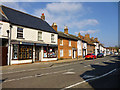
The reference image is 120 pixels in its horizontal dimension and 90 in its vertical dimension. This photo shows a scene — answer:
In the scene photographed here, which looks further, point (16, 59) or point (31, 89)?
point (16, 59)

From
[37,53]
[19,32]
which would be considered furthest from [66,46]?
[19,32]

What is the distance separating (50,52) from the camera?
79.3 feet

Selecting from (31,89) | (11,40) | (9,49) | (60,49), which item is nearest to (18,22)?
(11,40)

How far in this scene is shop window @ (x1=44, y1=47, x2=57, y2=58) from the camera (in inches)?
907

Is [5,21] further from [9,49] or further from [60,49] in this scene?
[60,49]

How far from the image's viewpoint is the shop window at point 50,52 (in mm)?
23031

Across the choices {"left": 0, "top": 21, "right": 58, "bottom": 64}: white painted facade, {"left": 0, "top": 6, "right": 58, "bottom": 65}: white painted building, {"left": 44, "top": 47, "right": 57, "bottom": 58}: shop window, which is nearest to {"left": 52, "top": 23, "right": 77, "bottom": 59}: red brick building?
{"left": 44, "top": 47, "right": 57, "bottom": 58}: shop window

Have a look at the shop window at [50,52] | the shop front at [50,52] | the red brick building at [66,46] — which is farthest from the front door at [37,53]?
the red brick building at [66,46]

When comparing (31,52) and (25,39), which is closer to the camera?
(25,39)

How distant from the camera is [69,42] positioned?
31859 mm

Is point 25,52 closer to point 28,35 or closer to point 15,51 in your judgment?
point 15,51

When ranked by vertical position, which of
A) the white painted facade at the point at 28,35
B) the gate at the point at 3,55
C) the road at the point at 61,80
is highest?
the white painted facade at the point at 28,35

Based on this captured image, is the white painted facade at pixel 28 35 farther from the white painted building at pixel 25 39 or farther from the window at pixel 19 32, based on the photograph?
the window at pixel 19 32

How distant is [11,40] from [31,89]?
502 inches
